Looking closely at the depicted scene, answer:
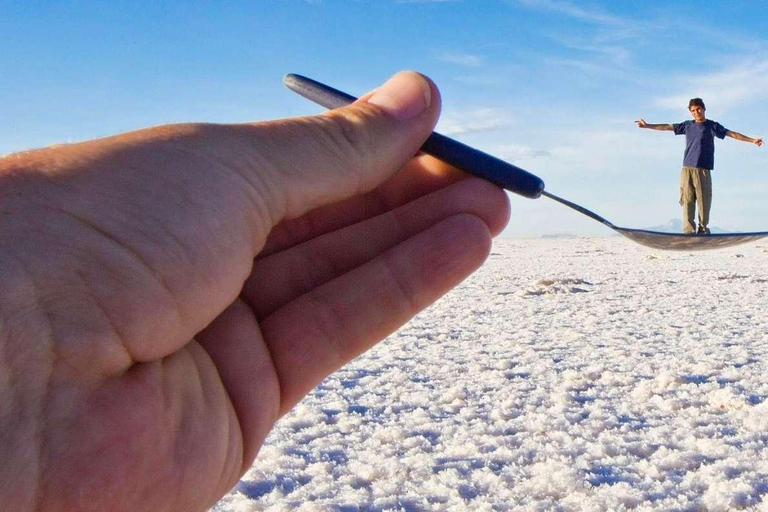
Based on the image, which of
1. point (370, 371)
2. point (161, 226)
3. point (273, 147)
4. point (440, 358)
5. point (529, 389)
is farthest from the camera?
point (440, 358)

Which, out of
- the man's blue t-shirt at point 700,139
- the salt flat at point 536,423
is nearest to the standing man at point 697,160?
the man's blue t-shirt at point 700,139

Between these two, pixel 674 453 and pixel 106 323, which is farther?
pixel 674 453

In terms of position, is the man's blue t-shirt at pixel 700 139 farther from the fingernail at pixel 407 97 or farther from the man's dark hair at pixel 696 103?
the fingernail at pixel 407 97

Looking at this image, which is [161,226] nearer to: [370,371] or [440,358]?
[370,371]

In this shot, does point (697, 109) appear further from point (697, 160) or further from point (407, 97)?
point (407, 97)

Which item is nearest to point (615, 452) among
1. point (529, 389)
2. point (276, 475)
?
point (529, 389)
